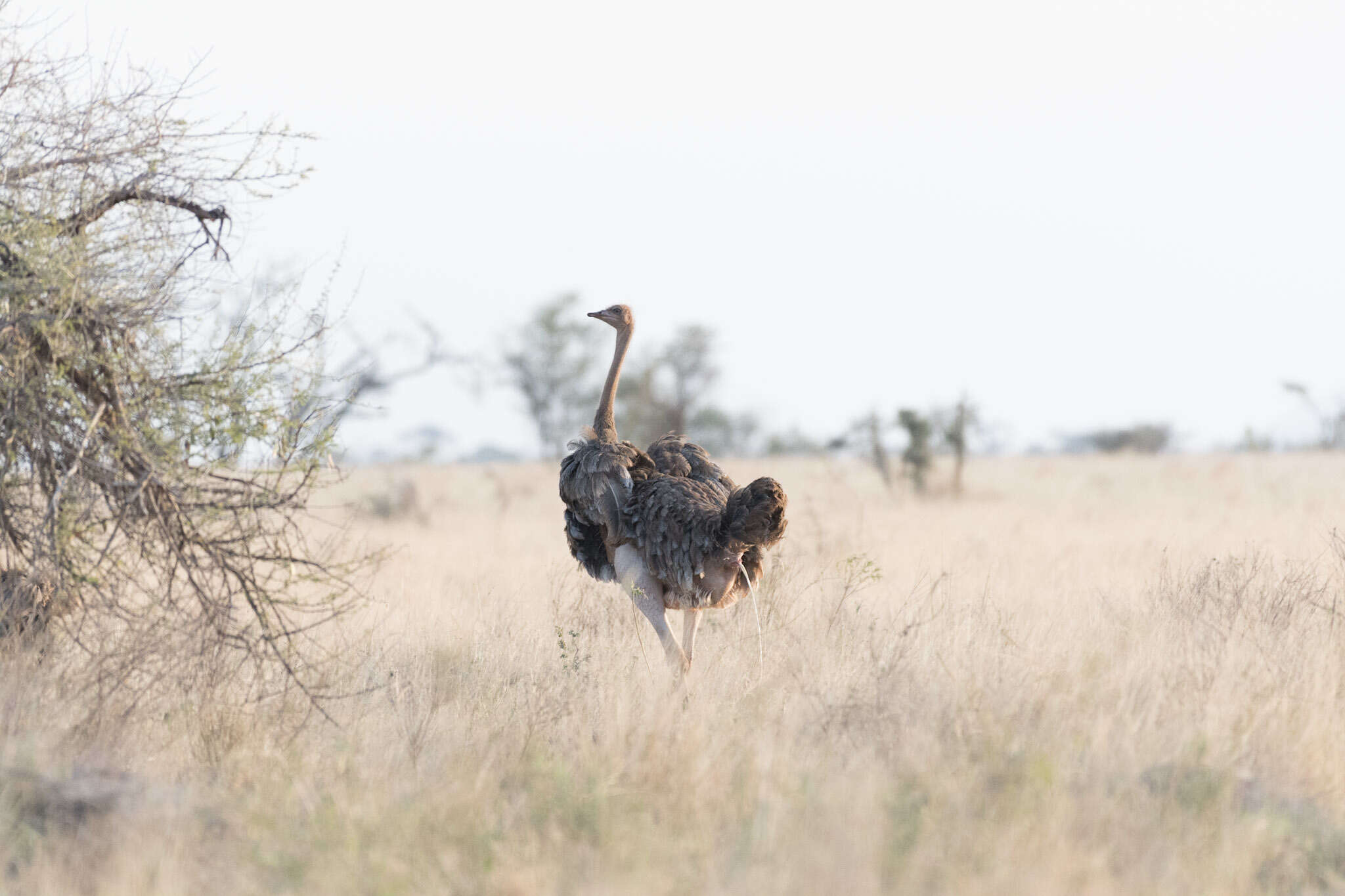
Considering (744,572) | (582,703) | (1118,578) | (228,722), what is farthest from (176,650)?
(1118,578)

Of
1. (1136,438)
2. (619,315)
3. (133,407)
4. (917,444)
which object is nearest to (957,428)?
(917,444)

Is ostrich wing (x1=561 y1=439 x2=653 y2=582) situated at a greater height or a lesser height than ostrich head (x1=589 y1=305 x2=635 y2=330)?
lesser

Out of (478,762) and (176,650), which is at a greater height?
(176,650)

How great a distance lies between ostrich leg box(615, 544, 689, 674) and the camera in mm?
6984

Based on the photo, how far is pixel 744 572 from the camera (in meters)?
6.62

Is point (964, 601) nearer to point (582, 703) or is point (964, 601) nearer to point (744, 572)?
point (744, 572)

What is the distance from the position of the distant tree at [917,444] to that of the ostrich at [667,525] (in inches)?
593

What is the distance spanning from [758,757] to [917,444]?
1811 cm

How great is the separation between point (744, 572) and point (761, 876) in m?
2.95

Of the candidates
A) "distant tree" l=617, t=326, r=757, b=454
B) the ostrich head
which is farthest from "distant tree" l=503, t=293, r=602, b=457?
the ostrich head

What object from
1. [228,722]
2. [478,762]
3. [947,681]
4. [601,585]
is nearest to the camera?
[478,762]

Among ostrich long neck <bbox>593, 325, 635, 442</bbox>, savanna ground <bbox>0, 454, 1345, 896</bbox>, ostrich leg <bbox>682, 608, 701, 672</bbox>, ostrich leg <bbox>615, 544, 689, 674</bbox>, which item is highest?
ostrich long neck <bbox>593, 325, 635, 442</bbox>

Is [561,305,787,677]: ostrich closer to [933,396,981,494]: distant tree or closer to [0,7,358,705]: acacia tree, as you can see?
[0,7,358,705]: acacia tree

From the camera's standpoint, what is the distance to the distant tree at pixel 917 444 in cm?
2250
